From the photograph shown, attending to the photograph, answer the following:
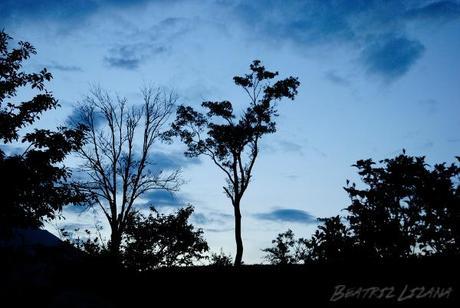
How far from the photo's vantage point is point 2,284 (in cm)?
1027

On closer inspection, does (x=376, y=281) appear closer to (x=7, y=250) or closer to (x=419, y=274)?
(x=419, y=274)

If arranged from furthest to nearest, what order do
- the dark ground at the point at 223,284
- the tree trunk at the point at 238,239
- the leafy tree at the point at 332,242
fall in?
the tree trunk at the point at 238,239, the leafy tree at the point at 332,242, the dark ground at the point at 223,284

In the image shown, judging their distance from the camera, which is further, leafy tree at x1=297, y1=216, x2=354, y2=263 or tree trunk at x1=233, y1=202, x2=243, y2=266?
tree trunk at x1=233, y1=202, x2=243, y2=266

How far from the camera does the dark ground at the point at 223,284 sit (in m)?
6.77

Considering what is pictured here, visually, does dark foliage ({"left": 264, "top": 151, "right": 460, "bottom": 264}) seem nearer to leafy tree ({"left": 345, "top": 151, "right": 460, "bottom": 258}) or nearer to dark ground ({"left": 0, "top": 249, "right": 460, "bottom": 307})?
leafy tree ({"left": 345, "top": 151, "right": 460, "bottom": 258})

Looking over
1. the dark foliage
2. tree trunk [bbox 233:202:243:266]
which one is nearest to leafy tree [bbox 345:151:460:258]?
the dark foliage

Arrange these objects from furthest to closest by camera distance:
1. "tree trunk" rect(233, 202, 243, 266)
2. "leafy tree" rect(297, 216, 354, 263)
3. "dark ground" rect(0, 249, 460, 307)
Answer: "tree trunk" rect(233, 202, 243, 266) → "leafy tree" rect(297, 216, 354, 263) → "dark ground" rect(0, 249, 460, 307)

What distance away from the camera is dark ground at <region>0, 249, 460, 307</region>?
677cm

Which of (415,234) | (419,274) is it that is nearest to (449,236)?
(415,234)

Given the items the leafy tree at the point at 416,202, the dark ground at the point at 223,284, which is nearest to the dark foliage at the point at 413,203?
the leafy tree at the point at 416,202

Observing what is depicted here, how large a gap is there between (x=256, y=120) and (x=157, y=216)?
9959mm

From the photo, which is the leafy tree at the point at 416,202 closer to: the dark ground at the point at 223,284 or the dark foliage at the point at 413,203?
the dark foliage at the point at 413,203

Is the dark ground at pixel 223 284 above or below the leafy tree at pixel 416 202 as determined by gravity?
below

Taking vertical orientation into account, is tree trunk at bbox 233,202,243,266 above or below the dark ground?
above
